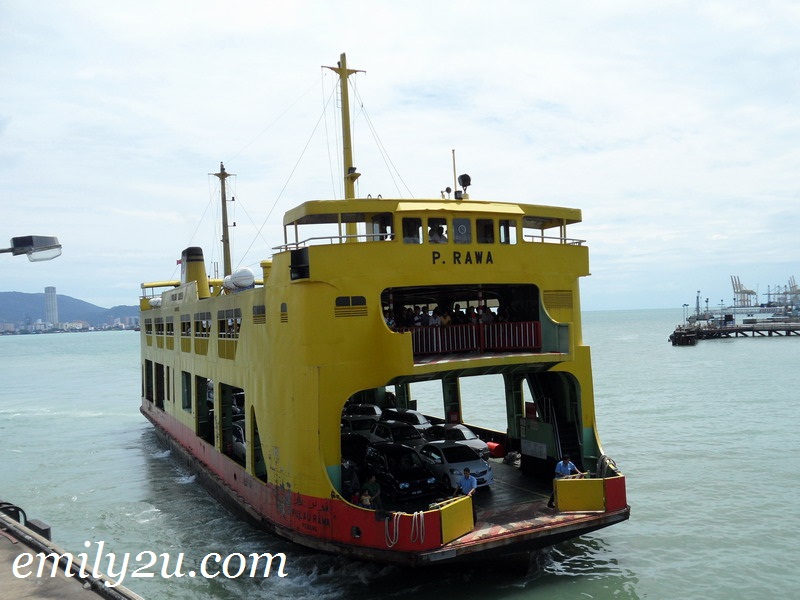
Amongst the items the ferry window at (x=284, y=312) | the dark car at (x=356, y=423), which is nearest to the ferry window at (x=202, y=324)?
the dark car at (x=356, y=423)

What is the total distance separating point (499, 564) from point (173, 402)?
1676cm

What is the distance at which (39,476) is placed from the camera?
2722 centimetres

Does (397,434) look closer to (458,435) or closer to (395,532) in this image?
(458,435)

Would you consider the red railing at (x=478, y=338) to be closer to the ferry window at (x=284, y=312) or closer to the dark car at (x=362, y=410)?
the ferry window at (x=284, y=312)

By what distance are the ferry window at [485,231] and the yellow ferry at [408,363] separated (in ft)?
0.10

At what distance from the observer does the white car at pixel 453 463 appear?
15984 mm

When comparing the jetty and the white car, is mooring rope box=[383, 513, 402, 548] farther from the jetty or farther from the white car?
the jetty

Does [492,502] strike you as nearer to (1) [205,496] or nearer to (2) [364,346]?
(2) [364,346]

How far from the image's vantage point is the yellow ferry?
1287 cm

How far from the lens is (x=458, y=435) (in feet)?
67.3

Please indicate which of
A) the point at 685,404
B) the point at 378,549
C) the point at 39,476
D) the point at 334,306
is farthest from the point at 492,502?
the point at 685,404

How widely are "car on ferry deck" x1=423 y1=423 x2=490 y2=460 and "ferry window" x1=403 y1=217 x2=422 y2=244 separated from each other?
755 centimetres

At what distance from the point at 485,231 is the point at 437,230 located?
1124mm

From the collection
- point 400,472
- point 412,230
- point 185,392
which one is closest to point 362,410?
point 185,392
